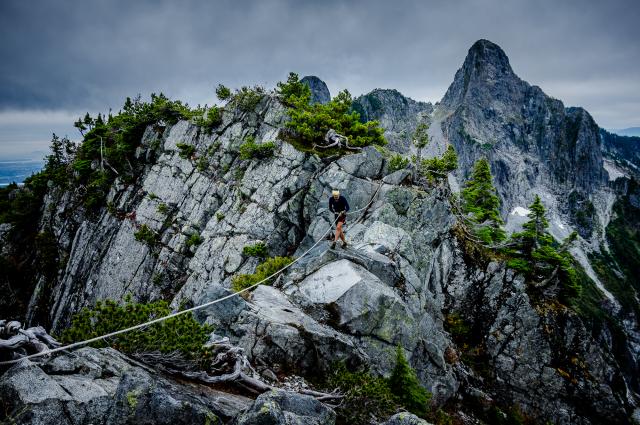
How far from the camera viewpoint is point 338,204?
1514 centimetres

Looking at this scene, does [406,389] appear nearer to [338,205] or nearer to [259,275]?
[259,275]

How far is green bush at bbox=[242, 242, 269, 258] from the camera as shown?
914 inches

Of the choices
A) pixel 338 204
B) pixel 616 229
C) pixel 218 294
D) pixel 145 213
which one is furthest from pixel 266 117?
pixel 616 229

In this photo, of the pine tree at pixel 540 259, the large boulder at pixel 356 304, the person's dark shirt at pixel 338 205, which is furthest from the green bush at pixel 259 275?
the pine tree at pixel 540 259

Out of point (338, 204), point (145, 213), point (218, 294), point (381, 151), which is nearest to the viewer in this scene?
point (218, 294)

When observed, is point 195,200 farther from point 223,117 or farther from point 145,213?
point 223,117

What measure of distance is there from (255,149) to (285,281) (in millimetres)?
15688

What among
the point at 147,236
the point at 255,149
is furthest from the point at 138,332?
the point at 147,236

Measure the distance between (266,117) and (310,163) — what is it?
7.76m

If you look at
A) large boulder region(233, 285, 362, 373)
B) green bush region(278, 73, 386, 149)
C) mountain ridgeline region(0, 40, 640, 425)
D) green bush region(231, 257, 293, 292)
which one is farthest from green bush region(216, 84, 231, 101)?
large boulder region(233, 285, 362, 373)

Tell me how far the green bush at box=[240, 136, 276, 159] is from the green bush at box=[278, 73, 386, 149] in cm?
236

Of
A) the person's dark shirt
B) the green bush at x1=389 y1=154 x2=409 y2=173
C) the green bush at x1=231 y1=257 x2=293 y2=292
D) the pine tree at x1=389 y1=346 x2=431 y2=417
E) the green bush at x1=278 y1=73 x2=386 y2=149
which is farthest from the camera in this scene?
the green bush at x1=278 y1=73 x2=386 y2=149

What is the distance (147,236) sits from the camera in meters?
29.5

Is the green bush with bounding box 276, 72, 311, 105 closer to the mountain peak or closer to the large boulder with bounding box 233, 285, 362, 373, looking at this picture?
the large boulder with bounding box 233, 285, 362, 373
